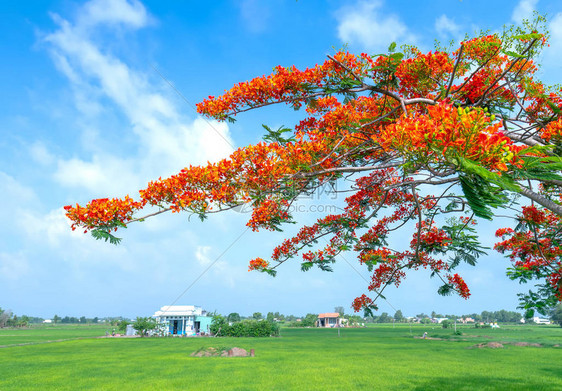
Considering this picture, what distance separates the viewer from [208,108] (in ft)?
22.9

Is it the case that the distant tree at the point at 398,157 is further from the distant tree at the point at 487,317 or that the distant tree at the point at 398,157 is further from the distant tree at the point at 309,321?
the distant tree at the point at 487,317

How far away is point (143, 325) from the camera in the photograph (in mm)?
40219

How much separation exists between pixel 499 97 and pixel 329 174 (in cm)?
408

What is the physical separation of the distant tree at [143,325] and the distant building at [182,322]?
1031 mm

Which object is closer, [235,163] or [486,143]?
[486,143]

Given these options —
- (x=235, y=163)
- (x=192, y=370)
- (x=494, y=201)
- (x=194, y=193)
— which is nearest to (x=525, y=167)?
(x=494, y=201)

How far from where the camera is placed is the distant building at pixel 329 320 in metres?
84.1

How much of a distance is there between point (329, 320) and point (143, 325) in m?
54.5

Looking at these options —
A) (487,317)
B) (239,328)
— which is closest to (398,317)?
(487,317)

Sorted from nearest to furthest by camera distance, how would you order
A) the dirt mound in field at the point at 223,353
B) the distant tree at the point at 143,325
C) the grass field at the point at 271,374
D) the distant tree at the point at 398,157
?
the distant tree at the point at 398,157, the grass field at the point at 271,374, the dirt mound in field at the point at 223,353, the distant tree at the point at 143,325

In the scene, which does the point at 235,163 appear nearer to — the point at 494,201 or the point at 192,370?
the point at 494,201

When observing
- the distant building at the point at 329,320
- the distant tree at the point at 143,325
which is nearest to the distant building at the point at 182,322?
the distant tree at the point at 143,325

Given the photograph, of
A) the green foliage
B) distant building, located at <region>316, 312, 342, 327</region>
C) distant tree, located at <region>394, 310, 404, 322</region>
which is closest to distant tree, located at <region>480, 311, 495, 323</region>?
distant tree, located at <region>394, 310, 404, 322</region>

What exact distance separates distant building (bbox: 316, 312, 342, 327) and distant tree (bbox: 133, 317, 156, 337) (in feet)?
170
